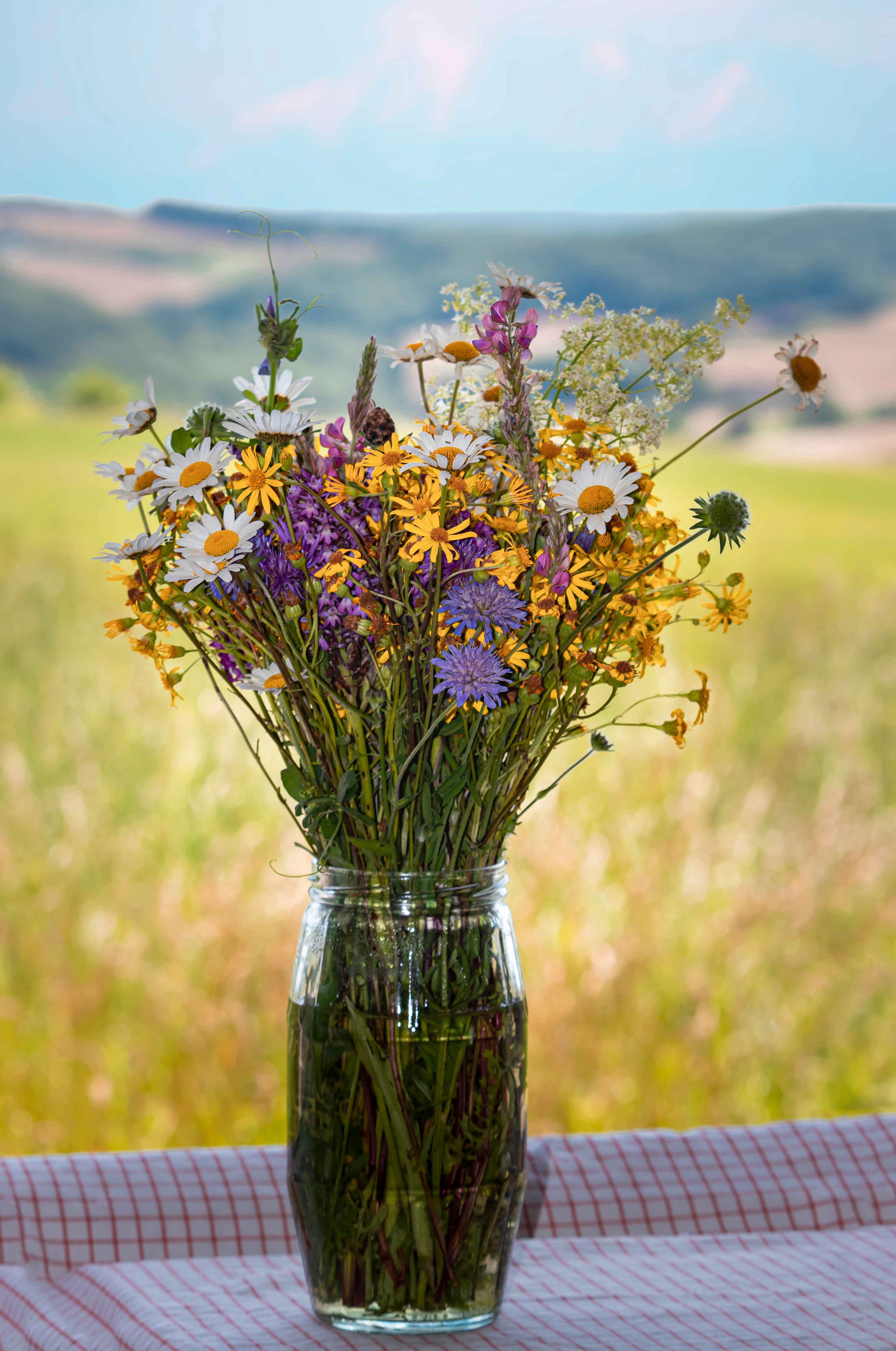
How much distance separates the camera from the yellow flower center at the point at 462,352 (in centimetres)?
66

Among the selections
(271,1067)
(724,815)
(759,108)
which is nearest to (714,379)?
(759,108)

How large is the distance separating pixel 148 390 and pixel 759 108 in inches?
68.9

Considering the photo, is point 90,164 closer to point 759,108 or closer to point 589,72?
point 589,72

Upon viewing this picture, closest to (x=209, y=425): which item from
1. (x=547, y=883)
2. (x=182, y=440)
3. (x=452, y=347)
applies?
(x=182, y=440)

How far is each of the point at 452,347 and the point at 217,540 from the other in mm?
156

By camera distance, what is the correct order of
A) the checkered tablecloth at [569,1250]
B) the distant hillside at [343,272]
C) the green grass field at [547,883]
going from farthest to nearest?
the distant hillside at [343,272] → the green grass field at [547,883] → the checkered tablecloth at [569,1250]

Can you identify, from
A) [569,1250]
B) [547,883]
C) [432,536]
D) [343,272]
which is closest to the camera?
[432,536]

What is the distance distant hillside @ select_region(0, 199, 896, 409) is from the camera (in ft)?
7.38

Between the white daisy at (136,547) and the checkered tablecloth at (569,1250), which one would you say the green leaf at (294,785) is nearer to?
the white daisy at (136,547)

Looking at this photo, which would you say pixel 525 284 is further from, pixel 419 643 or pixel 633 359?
pixel 419 643

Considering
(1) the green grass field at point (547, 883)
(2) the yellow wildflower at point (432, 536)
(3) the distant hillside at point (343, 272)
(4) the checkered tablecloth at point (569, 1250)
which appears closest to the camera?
(2) the yellow wildflower at point (432, 536)

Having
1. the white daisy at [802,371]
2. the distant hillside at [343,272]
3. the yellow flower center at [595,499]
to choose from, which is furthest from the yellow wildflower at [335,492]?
the distant hillside at [343,272]

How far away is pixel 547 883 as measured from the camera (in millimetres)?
2135

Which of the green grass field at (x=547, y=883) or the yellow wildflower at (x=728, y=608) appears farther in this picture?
the green grass field at (x=547, y=883)
